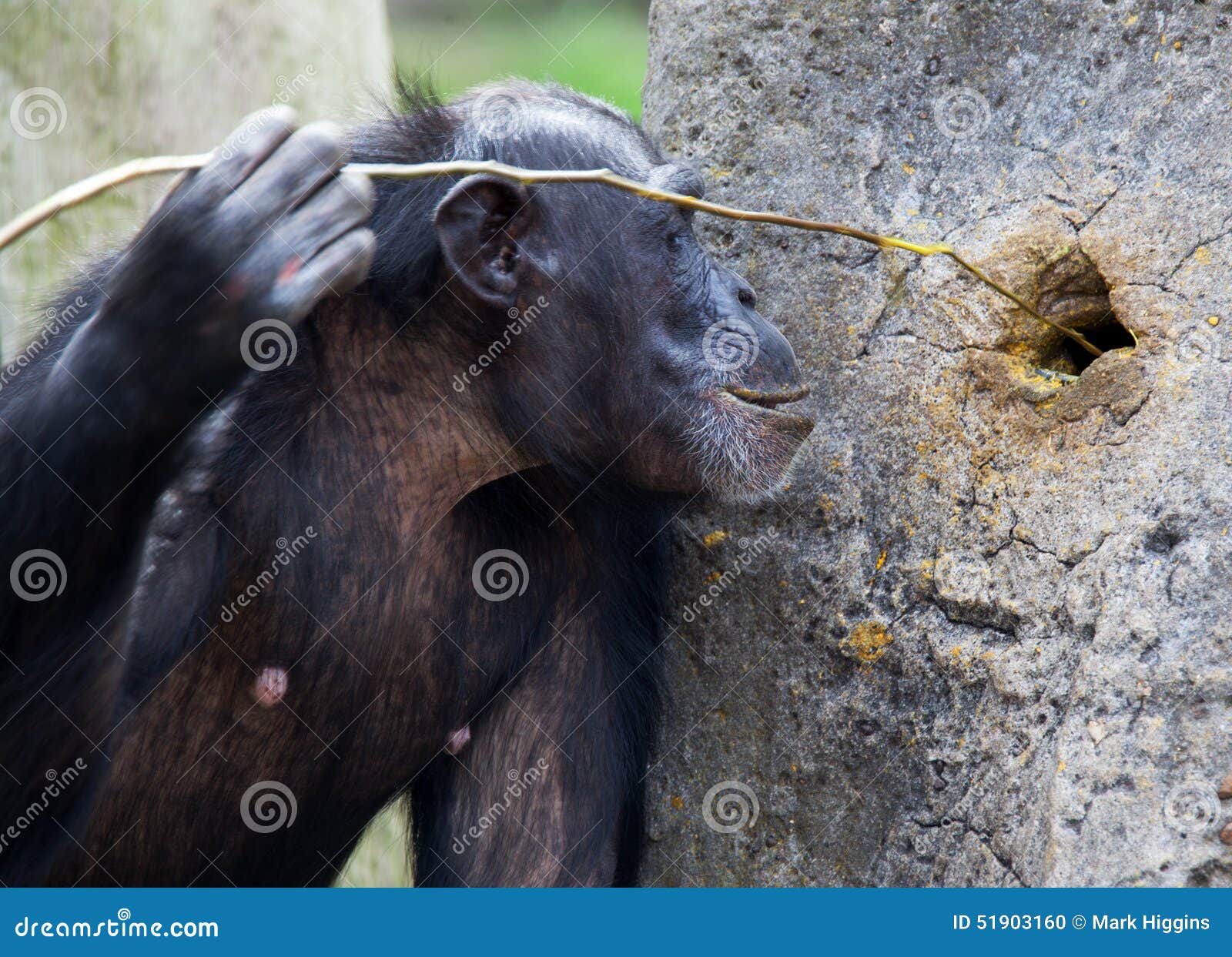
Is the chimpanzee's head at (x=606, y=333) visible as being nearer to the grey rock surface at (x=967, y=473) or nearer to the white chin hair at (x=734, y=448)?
the white chin hair at (x=734, y=448)

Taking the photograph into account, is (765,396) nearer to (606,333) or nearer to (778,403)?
(778,403)

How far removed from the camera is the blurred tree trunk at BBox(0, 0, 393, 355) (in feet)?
15.6

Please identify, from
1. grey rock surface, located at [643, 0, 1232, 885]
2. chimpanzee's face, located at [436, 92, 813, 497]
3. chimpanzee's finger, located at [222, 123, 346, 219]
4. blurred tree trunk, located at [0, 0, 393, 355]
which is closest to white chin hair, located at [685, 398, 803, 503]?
chimpanzee's face, located at [436, 92, 813, 497]

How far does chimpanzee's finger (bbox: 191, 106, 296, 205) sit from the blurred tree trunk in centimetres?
273

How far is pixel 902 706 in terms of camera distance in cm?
248

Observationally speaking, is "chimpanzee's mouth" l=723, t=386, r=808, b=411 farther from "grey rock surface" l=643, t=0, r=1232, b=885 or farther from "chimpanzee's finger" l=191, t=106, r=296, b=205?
"chimpanzee's finger" l=191, t=106, r=296, b=205

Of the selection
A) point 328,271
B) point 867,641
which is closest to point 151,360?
point 328,271

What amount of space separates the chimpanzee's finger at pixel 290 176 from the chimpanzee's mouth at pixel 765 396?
91 cm

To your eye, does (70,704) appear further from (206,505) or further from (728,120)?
(728,120)

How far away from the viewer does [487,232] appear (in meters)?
2.51

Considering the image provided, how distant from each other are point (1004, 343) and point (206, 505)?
63.5 inches

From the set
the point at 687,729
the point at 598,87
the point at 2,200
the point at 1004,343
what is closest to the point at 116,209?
the point at 2,200

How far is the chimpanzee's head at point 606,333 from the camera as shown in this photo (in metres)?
2.53

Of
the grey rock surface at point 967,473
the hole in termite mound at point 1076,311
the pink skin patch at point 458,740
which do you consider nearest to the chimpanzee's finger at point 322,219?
the grey rock surface at point 967,473
